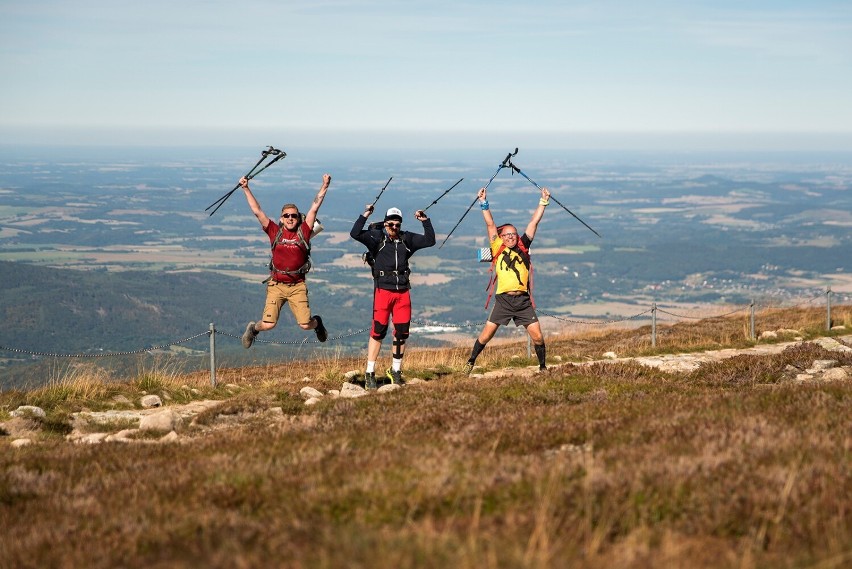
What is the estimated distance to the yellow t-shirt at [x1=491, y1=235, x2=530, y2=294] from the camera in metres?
14.3

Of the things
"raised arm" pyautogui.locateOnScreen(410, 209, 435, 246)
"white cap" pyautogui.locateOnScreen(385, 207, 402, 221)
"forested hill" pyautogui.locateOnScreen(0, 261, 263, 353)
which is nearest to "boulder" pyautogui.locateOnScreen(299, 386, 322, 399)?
"raised arm" pyautogui.locateOnScreen(410, 209, 435, 246)

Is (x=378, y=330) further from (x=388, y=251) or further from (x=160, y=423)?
(x=160, y=423)

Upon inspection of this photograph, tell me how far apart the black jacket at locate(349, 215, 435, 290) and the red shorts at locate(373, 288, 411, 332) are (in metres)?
0.09

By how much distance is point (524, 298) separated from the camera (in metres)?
14.5

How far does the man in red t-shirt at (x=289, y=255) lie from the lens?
46.3 feet

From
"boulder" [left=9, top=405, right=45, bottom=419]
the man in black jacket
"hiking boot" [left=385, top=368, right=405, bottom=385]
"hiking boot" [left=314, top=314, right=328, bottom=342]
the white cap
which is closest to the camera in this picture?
Answer: "boulder" [left=9, top=405, right=45, bottom=419]

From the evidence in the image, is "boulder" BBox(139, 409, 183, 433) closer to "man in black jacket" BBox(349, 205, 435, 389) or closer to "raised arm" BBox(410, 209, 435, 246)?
"man in black jacket" BBox(349, 205, 435, 389)

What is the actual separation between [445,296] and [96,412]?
13218 centimetres

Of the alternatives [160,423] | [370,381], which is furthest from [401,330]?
[160,423]

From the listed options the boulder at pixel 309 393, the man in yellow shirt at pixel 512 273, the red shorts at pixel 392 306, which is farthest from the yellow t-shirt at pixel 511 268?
the boulder at pixel 309 393

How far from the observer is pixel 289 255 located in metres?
14.3

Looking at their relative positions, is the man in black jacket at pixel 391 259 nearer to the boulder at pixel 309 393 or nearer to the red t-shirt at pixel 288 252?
the red t-shirt at pixel 288 252

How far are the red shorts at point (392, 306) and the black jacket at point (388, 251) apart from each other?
0.09 meters

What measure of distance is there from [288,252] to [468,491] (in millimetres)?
9113
